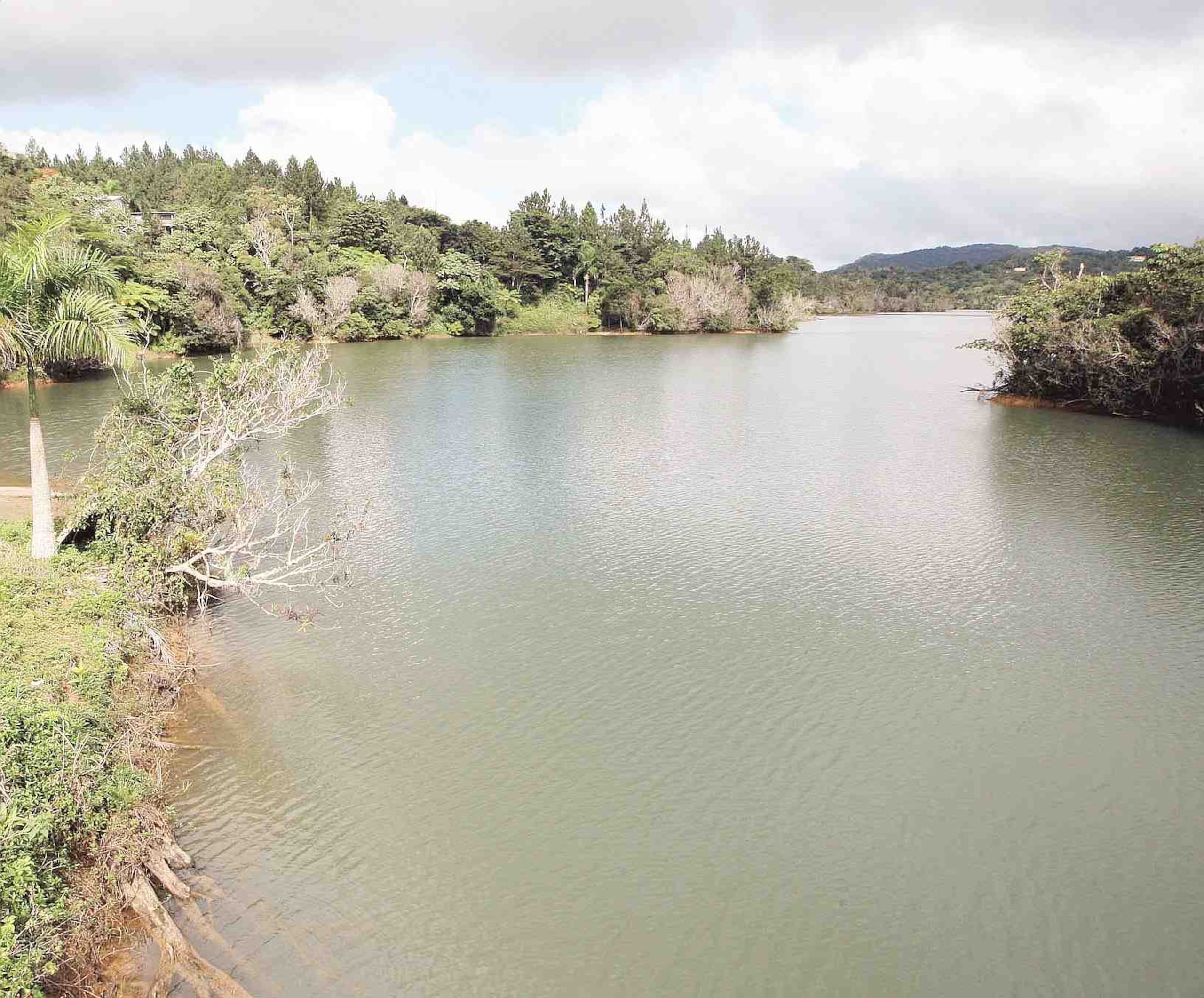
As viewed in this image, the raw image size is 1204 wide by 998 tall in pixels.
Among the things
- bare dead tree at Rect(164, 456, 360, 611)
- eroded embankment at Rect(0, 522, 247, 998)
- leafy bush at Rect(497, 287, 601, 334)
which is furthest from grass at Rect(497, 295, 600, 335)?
eroded embankment at Rect(0, 522, 247, 998)

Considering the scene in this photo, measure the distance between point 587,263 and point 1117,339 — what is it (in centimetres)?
6088

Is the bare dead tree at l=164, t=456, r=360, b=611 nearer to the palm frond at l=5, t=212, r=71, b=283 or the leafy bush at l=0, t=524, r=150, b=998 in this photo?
the leafy bush at l=0, t=524, r=150, b=998

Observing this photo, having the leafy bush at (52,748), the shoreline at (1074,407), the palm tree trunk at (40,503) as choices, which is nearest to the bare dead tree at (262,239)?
the shoreline at (1074,407)

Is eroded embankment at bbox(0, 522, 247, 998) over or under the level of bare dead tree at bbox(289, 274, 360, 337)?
under

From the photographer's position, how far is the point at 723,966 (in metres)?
7.88

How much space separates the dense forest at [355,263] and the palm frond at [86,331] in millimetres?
34197

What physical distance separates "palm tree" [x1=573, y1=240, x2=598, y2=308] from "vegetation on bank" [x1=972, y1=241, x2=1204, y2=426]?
175 feet

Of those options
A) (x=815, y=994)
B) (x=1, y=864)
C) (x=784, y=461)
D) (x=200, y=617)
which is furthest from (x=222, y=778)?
(x=784, y=461)

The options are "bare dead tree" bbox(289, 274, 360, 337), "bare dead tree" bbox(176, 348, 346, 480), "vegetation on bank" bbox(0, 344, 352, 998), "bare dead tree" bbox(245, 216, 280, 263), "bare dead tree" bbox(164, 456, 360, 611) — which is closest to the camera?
"vegetation on bank" bbox(0, 344, 352, 998)

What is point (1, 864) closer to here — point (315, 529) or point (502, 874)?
point (502, 874)

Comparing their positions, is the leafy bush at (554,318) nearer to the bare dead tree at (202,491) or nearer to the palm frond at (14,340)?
the bare dead tree at (202,491)

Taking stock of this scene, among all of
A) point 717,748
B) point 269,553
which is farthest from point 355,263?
point 717,748

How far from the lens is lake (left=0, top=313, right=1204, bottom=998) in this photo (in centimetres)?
807

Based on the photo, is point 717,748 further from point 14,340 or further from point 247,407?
point 14,340
